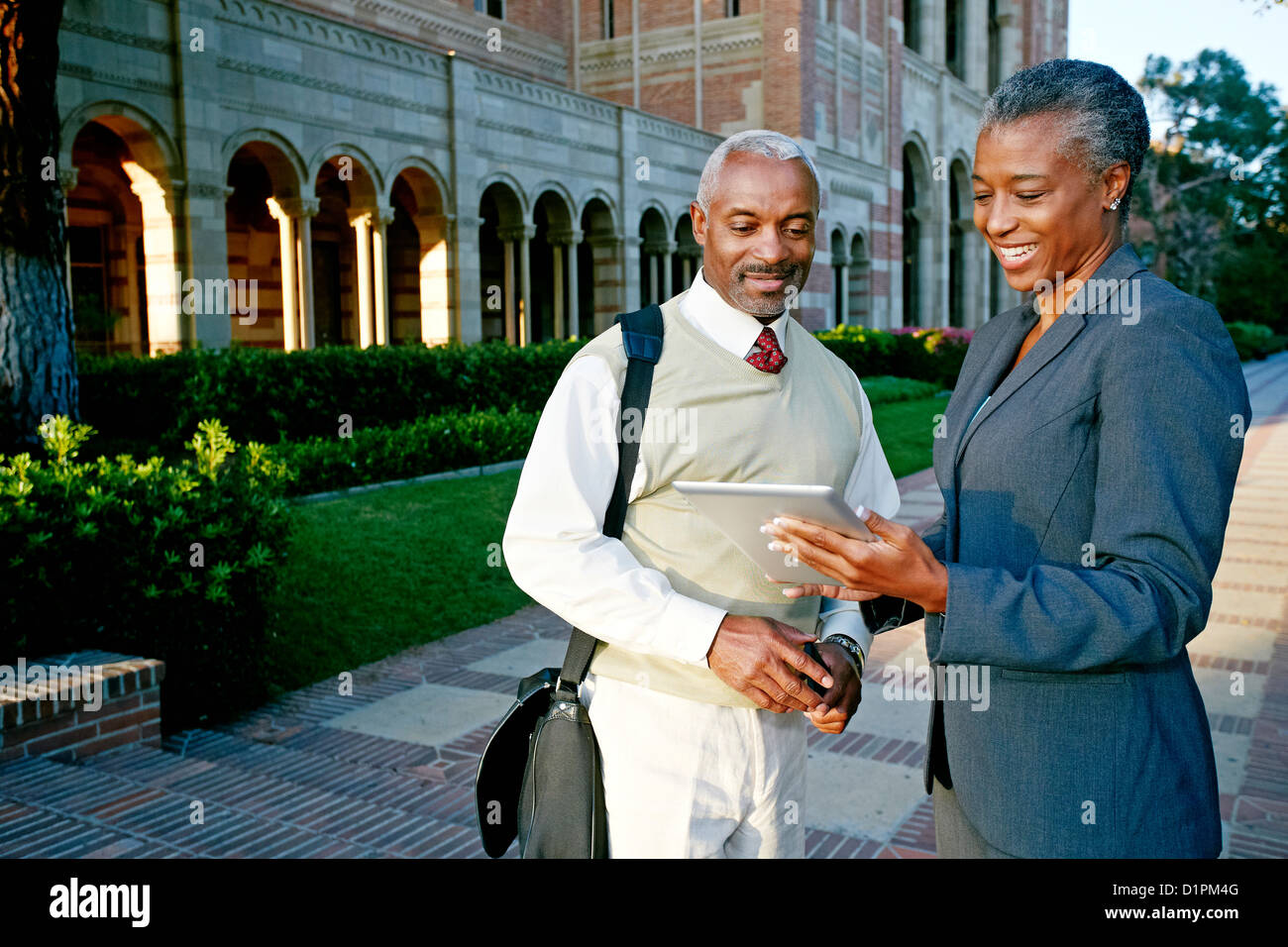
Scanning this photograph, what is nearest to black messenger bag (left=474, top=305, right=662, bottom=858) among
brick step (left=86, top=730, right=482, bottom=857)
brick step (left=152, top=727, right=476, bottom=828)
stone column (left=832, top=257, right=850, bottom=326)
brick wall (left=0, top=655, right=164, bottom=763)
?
brick step (left=86, top=730, right=482, bottom=857)

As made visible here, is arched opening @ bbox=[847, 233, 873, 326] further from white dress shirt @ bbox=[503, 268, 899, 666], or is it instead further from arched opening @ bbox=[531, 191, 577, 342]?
white dress shirt @ bbox=[503, 268, 899, 666]

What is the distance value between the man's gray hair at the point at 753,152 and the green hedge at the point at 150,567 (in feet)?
12.3

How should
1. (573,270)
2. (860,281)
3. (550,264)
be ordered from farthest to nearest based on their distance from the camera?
(860,281) < (550,264) < (573,270)

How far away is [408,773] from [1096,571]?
3597mm

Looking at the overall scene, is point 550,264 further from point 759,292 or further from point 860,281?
Answer: point 759,292

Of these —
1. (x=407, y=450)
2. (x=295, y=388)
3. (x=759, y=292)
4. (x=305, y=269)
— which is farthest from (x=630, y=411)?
(x=305, y=269)

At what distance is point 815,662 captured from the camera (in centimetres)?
207

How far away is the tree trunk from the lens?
8.13m

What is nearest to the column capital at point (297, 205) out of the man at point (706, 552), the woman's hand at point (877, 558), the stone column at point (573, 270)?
the stone column at point (573, 270)

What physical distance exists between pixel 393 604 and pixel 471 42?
2207 cm

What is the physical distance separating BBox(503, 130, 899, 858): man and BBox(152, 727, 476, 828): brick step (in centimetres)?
212

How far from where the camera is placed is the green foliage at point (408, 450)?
34.5 feet
